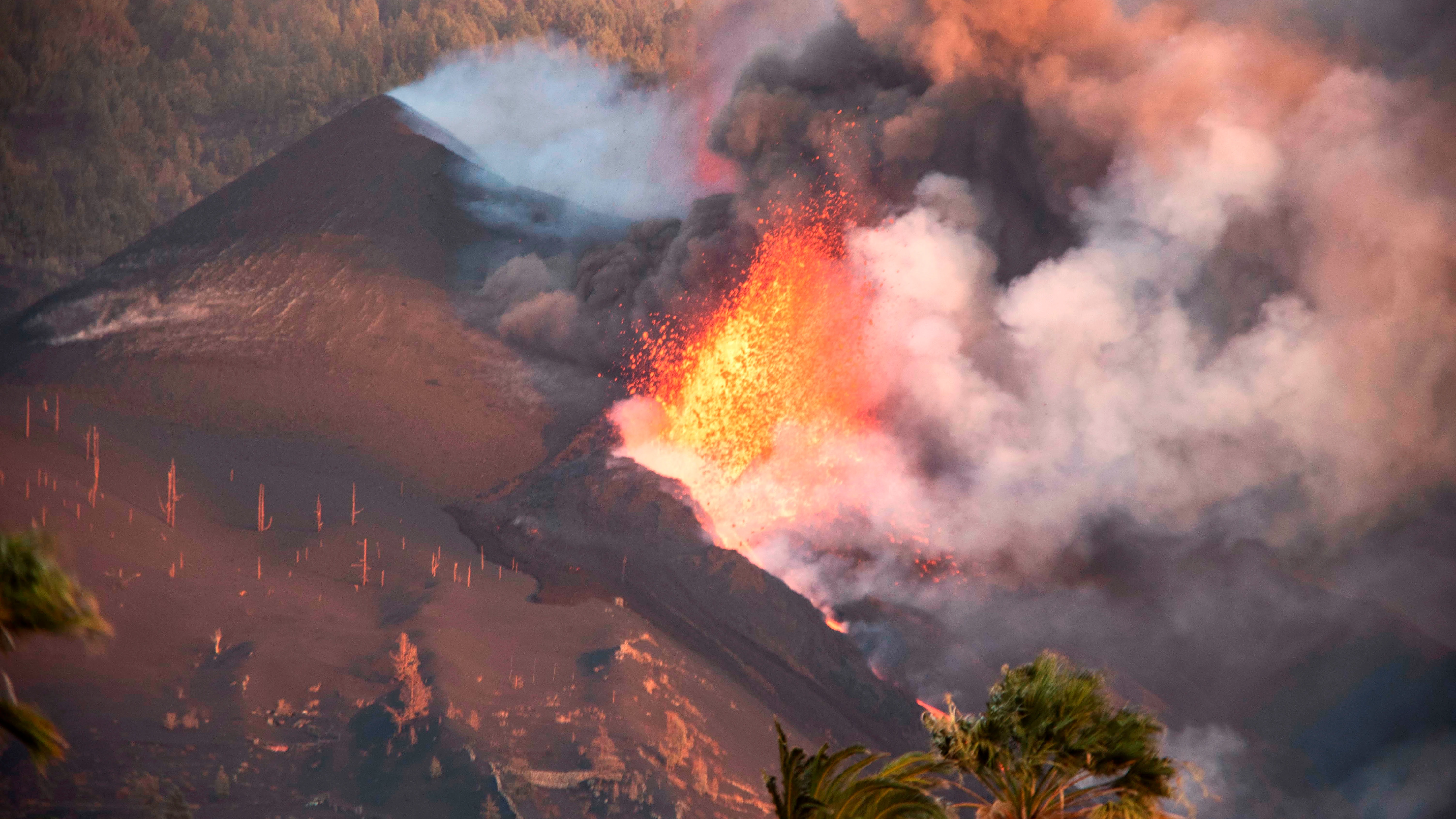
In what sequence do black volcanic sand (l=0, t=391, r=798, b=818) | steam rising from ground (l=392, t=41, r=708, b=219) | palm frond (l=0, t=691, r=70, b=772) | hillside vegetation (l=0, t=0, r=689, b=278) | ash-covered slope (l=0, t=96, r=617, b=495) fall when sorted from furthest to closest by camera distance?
hillside vegetation (l=0, t=0, r=689, b=278), steam rising from ground (l=392, t=41, r=708, b=219), ash-covered slope (l=0, t=96, r=617, b=495), black volcanic sand (l=0, t=391, r=798, b=818), palm frond (l=0, t=691, r=70, b=772)

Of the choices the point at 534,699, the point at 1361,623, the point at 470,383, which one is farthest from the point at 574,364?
the point at 1361,623

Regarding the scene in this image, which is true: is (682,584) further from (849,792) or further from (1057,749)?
(1057,749)

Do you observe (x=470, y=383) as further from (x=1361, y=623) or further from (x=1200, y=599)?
(x=1361, y=623)

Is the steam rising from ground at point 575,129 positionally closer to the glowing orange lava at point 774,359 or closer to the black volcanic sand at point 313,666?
the glowing orange lava at point 774,359

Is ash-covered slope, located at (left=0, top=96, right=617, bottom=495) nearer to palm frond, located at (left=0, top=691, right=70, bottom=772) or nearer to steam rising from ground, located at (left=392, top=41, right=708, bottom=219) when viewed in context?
steam rising from ground, located at (left=392, top=41, right=708, bottom=219)

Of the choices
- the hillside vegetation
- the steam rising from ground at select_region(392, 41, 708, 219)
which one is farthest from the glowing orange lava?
the hillside vegetation

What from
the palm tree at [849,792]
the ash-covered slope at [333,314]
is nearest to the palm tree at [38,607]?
the palm tree at [849,792]
